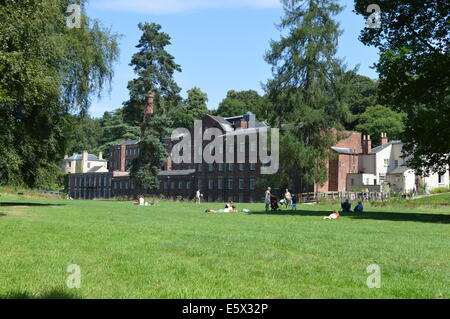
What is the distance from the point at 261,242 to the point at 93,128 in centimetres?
12880

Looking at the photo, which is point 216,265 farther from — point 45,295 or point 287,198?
point 287,198

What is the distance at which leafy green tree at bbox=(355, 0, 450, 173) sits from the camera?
24.2 metres

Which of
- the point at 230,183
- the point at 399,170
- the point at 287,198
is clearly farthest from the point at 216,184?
the point at 287,198

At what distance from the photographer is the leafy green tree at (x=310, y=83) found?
47250 mm

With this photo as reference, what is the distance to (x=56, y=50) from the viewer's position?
2928 cm

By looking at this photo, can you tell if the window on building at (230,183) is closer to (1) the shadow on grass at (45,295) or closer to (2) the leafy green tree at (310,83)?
(2) the leafy green tree at (310,83)

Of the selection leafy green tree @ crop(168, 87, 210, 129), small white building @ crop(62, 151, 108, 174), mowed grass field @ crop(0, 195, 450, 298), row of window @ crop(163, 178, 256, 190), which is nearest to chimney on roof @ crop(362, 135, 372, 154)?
row of window @ crop(163, 178, 256, 190)

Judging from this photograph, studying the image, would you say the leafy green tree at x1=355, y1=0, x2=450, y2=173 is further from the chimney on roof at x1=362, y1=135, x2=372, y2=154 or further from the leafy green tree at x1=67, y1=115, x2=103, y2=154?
the leafy green tree at x1=67, y1=115, x2=103, y2=154

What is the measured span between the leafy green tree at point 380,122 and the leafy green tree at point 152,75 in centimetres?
3753

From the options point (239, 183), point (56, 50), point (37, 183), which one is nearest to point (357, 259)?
point (56, 50)

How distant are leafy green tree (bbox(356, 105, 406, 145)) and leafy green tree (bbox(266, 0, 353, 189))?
3789 centimetres

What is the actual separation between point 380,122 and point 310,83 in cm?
3986
